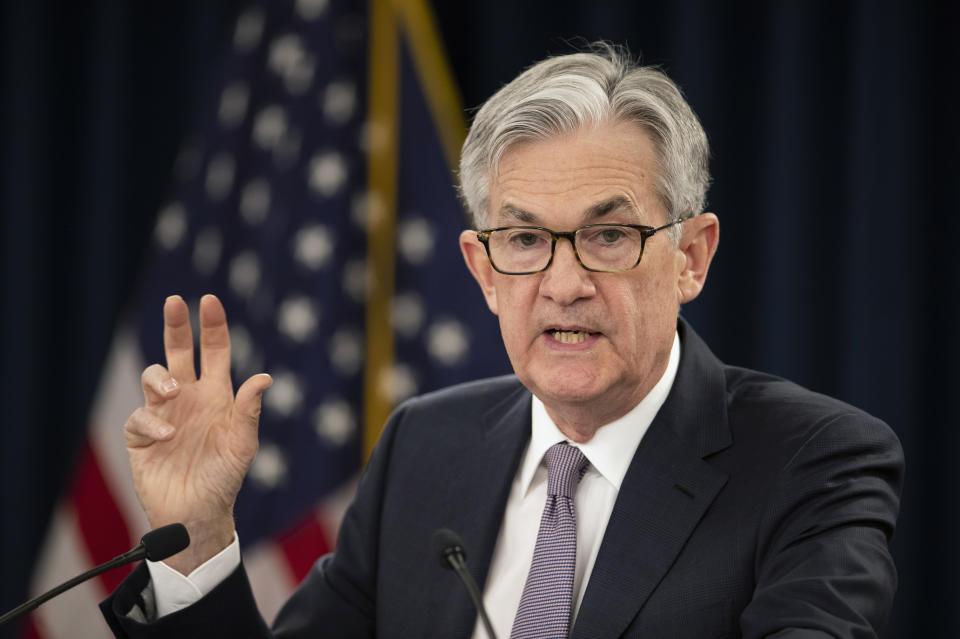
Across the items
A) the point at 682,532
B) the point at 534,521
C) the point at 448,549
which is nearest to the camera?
the point at 448,549

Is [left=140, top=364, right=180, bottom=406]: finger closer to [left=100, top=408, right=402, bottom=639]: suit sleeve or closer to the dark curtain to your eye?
[left=100, top=408, right=402, bottom=639]: suit sleeve

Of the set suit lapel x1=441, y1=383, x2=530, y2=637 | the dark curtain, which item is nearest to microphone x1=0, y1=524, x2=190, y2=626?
suit lapel x1=441, y1=383, x2=530, y2=637

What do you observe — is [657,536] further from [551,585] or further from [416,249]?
[416,249]

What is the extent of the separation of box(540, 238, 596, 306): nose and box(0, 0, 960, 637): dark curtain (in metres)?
1.76

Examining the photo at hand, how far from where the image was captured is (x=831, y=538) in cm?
143

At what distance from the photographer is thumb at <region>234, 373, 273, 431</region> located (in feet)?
5.21

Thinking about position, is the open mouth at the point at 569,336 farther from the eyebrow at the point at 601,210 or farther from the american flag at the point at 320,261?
the american flag at the point at 320,261

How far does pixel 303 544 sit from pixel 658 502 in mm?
1578

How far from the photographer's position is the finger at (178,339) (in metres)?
1.61

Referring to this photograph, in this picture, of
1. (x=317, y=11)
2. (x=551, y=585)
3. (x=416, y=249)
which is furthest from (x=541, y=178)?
(x=317, y=11)

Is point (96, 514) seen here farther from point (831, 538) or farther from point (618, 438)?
point (831, 538)

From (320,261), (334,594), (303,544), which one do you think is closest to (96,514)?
(303,544)

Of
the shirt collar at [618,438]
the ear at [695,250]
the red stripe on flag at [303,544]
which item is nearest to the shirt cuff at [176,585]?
the shirt collar at [618,438]

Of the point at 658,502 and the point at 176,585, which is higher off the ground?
the point at 176,585
